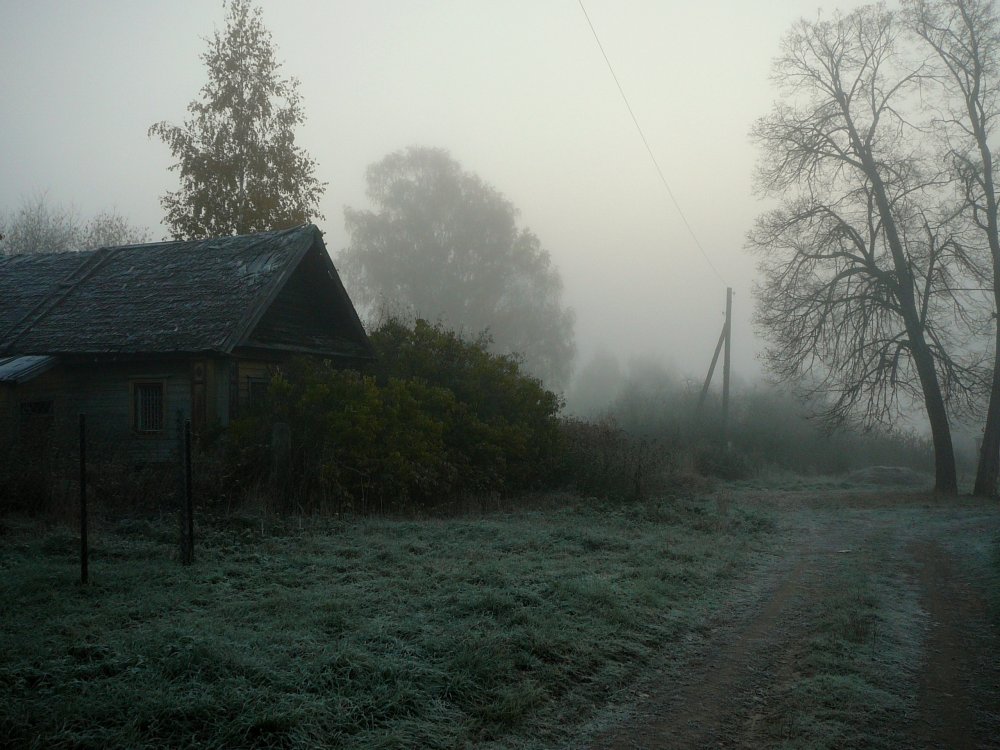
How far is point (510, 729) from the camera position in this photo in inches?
215

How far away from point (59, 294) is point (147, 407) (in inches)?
175

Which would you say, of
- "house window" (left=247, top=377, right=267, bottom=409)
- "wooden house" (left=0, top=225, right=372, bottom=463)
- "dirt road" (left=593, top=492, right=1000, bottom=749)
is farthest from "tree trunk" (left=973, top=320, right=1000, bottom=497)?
"house window" (left=247, top=377, right=267, bottom=409)

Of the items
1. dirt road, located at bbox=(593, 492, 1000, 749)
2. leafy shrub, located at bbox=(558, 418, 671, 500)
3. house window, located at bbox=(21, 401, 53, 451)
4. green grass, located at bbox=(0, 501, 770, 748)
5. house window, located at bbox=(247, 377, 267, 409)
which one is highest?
house window, located at bbox=(247, 377, 267, 409)

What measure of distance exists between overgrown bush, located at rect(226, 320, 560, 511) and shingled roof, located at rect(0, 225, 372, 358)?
1.58 metres

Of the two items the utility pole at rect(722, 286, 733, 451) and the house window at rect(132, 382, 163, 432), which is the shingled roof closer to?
the house window at rect(132, 382, 163, 432)

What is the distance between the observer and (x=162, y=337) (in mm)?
Result: 17188

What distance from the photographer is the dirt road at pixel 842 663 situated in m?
5.52

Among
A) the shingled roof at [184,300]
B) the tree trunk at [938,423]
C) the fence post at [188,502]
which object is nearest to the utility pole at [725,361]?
the tree trunk at [938,423]

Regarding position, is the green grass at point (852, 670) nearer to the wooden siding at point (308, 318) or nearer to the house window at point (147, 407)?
the wooden siding at point (308, 318)

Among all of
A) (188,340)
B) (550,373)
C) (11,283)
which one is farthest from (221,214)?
(550,373)

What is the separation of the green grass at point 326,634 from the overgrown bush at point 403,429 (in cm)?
291

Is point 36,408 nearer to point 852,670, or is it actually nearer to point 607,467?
point 607,467

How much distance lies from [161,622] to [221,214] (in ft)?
90.2

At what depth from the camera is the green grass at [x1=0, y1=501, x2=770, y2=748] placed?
5.02 meters
